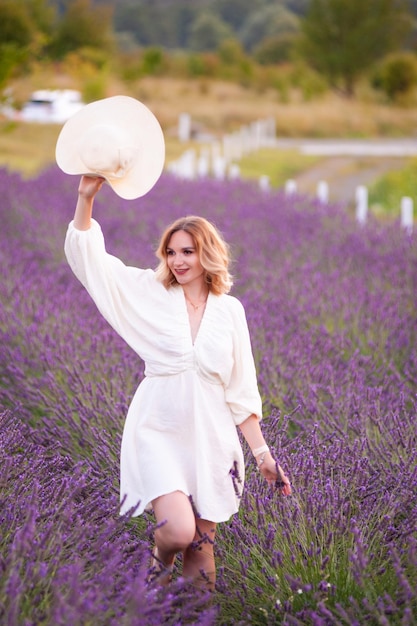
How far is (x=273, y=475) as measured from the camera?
3.15 m

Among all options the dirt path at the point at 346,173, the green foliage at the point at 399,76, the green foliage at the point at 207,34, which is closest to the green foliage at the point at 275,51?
the green foliage at the point at 207,34

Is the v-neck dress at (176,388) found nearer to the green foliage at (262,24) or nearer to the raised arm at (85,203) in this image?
the raised arm at (85,203)

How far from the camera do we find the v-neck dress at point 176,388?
10.2 feet

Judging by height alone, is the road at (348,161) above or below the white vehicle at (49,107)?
below

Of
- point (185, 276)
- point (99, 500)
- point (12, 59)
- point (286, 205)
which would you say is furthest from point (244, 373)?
point (12, 59)

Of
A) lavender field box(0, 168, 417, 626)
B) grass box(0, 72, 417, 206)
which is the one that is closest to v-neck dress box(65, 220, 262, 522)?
lavender field box(0, 168, 417, 626)

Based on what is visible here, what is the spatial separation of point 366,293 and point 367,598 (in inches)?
Result: 160

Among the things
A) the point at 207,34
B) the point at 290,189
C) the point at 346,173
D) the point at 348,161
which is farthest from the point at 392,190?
the point at 207,34

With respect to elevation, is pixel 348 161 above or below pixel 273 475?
below

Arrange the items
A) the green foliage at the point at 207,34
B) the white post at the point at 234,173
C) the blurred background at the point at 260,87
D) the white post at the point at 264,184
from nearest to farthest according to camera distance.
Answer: the white post at the point at 264,184 < the white post at the point at 234,173 < the blurred background at the point at 260,87 < the green foliage at the point at 207,34

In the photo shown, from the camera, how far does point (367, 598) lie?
290 centimetres

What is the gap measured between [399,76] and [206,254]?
4617 centimetres

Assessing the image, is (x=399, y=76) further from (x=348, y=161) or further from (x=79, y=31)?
(x=348, y=161)

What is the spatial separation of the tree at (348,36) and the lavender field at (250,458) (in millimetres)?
46359
